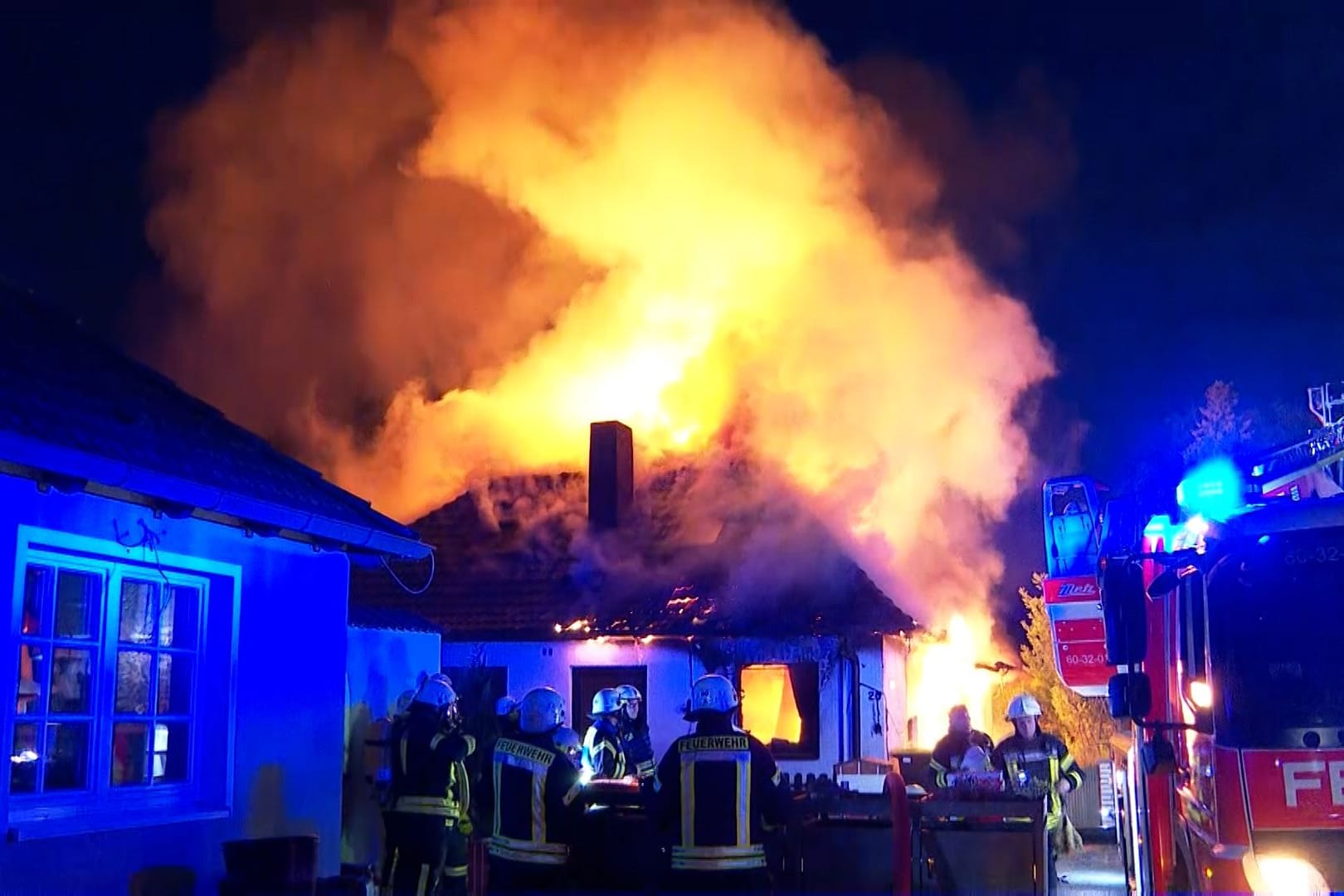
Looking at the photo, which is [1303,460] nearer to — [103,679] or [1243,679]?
[1243,679]

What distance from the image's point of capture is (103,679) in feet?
21.5

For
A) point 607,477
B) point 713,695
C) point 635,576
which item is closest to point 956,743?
point 713,695

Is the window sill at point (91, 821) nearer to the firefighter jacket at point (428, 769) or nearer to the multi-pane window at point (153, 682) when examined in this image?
the multi-pane window at point (153, 682)

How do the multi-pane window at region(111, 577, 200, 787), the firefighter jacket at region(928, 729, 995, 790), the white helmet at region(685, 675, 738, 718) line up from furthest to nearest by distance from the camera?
the firefighter jacket at region(928, 729, 995, 790) < the white helmet at region(685, 675, 738, 718) < the multi-pane window at region(111, 577, 200, 787)

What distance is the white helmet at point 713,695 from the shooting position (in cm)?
714

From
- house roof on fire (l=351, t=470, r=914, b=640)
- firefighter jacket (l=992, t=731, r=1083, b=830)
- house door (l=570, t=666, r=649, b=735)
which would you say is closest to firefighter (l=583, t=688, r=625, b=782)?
firefighter jacket (l=992, t=731, r=1083, b=830)

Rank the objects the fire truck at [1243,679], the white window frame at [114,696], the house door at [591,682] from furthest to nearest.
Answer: the house door at [591,682] → the white window frame at [114,696] → the fire truck at [1243,679]

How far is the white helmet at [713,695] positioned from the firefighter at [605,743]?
251 cm

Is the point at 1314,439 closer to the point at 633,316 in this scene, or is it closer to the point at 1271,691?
the point at 1271,691

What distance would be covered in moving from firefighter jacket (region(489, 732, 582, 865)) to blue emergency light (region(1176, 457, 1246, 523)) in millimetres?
3784

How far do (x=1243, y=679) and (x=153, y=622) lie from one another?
217 inches

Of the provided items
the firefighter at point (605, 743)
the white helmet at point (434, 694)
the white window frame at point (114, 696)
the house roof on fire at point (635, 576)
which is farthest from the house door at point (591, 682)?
the white window frame at point (114, 696)

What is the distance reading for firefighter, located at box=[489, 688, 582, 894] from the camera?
7.39 meters

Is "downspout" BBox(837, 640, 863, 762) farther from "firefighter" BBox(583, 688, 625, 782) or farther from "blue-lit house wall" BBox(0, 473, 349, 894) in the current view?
"blue-lit house wall" BBox(0, 473, 349, 894)
